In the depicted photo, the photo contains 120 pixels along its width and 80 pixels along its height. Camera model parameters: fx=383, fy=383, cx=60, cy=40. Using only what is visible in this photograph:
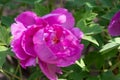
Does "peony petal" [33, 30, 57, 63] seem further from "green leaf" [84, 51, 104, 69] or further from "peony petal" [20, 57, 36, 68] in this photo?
"green leaf" [84, 51, 104, 69]

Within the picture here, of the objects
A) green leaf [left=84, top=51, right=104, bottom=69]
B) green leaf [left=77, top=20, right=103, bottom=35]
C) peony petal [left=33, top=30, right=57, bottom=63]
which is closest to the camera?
peony petal [left=33, top=30, right=57, bottom=63]

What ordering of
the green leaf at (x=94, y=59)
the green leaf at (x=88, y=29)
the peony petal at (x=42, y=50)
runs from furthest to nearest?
the green leaf at (x=94, y=59), the green leaf at (x=88, y=29), the peony petal at (x=42, y=50)

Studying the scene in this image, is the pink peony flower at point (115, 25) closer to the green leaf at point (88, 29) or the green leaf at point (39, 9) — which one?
the green leaf at point (88, 29)

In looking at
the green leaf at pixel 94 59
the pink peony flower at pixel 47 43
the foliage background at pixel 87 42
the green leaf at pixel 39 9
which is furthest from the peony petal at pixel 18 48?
the green leaf at pixel 94 59

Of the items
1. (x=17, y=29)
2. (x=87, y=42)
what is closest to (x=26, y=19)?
(x=17, y=29)

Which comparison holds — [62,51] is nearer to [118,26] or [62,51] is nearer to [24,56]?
[24,56]

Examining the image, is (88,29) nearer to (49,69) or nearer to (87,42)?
(87,42)

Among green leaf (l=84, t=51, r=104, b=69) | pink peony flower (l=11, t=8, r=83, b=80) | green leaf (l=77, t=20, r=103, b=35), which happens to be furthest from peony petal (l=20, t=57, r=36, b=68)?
green leaf (l=84, t=51, r=104, b=69)

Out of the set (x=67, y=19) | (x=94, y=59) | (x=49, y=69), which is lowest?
(x=94, y=59)
